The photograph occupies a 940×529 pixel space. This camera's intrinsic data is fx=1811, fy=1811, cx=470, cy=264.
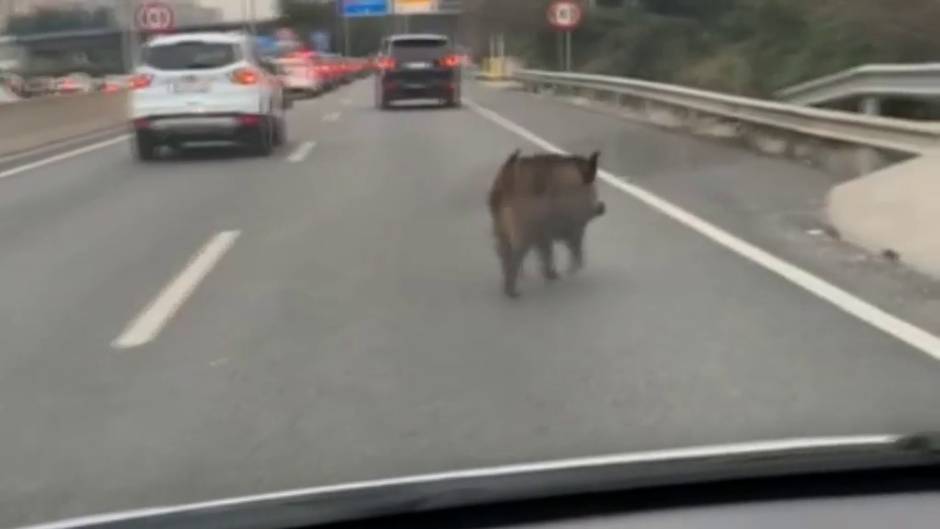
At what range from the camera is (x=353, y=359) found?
29.9 ft

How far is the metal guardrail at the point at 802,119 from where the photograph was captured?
1662 centimetres

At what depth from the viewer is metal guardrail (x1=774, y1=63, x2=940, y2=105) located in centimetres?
1827

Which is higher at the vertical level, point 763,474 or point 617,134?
point 763,474

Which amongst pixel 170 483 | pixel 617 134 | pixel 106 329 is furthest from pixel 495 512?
pixel 617 134

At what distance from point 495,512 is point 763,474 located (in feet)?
1.72

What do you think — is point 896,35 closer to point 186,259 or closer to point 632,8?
point 186,259

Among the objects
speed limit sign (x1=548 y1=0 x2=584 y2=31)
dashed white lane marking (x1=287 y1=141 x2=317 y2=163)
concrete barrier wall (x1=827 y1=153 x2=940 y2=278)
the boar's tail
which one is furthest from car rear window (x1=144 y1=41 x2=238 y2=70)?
speed limit sign (x1=548 y1=0 x2=584 y2=31)

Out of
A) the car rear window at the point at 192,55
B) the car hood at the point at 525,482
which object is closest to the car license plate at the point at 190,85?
the car rear window at the point at 192,55

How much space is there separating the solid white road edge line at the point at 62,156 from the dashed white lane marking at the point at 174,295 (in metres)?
8.98

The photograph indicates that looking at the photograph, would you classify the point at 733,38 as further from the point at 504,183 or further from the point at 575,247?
the point at 504,183

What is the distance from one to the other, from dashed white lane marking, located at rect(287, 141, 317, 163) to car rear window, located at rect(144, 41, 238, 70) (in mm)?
1564

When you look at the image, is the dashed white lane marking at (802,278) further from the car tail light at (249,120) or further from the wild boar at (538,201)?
the car tail light at (249,120)

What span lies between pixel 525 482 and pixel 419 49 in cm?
3920

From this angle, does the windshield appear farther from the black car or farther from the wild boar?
the black car
